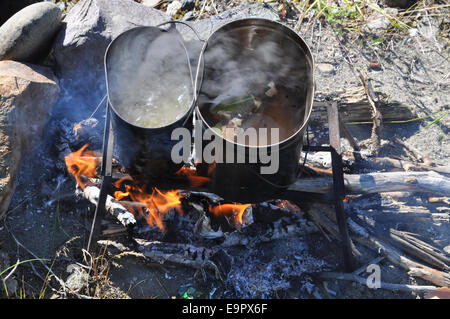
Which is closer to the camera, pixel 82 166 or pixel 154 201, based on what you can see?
pixel 154 201

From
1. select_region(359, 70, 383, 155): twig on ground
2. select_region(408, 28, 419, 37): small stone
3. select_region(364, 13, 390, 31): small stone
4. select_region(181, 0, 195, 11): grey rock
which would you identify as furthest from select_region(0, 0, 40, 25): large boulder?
select_region(408, 28, 419, 37): small stone

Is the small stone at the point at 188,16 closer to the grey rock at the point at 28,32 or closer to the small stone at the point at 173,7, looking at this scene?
the small stone at the point at 173,7

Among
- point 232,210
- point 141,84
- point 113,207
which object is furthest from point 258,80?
point 113,207

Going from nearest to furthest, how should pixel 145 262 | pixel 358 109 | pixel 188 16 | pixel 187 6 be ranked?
pixel 145 262 → pixel 358 109 → pixel 188 16 → pixel 187 6

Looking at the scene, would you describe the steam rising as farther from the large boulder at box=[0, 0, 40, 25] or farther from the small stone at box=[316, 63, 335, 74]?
the large boulder at box=[0, 0, 40, 25]

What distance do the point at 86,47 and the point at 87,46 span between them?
13 millimetres

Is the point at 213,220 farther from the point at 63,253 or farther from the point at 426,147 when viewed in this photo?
the point at 426,147

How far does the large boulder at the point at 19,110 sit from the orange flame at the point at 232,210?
1.54 meters

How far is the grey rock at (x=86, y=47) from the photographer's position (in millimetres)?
3277

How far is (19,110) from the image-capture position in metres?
2.83

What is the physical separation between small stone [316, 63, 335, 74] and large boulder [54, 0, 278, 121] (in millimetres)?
1791

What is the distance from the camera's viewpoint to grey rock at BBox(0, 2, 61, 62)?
10.4ft

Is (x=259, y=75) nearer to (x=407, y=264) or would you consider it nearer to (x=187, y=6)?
(x=407, y=264)
